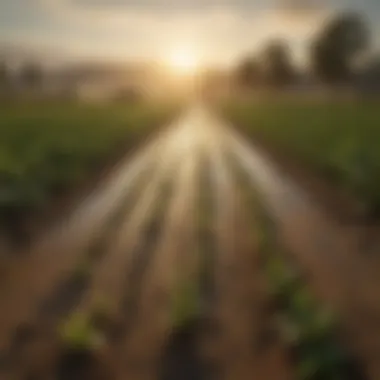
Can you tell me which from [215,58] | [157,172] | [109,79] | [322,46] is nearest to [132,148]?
[157,172]

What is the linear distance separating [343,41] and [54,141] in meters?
0.70

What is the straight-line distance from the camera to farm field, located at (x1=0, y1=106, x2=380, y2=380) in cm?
113

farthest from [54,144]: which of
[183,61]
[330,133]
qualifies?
[330,133]

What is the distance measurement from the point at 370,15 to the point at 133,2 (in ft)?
1.62

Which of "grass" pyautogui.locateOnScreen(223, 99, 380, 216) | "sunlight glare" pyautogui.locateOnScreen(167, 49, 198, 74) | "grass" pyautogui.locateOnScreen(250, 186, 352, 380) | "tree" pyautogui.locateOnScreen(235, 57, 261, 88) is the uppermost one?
"sunlight glare" pyautogui.locateOnScreen(167, 49, 198, 74)

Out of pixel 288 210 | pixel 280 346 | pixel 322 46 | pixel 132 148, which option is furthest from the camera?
pixel 132 148

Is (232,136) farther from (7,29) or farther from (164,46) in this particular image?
(7,29)

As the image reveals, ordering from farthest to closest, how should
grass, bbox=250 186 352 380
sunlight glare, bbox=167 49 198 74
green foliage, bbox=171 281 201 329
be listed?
sunlight glare, bbox=167 49 198 74 → green foliage, bbox=171 281 201 329 → grass, bbox=250 186 352 380

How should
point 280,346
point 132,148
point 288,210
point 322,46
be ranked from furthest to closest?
point 132,148 → point 288,210 → point 322,46 → point 280,346

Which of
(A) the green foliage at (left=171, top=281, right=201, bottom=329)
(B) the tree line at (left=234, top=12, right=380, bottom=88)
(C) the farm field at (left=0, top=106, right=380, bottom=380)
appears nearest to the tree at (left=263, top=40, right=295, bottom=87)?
(B) the tree line at (left=234, top=12, right=380, bottom=88)

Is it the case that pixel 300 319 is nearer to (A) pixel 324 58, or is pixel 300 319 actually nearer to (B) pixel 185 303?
(B) pixel 185 303

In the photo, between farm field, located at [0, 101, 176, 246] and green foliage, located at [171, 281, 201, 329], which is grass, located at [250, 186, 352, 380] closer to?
green foliage, located at [171, 281, 201, 329]

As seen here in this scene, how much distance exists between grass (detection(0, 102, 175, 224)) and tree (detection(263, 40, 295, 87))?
0.22 meters

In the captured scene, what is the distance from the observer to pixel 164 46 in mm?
1292
